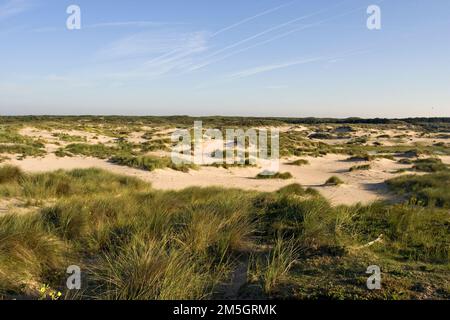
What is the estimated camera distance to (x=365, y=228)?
6.95 metres

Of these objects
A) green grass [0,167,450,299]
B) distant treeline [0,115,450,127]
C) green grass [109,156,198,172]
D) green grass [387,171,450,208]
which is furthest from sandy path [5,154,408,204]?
distant treeline [0,115,450,127]

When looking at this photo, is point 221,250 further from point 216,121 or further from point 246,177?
point 216,121

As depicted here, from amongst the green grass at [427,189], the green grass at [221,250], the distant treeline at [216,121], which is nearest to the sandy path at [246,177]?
the green grass at [427,189]

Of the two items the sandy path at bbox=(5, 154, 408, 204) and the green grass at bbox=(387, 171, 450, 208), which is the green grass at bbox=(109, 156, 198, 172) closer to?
the sandy path at bbox=(5, 154, 408, 204)

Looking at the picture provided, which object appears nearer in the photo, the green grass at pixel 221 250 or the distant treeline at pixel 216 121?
the green grass at pixel 221 250

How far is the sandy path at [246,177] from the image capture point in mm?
16339

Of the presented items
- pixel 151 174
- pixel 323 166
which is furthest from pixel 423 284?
pixel 323 166

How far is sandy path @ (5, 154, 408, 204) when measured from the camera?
1634 centimetres

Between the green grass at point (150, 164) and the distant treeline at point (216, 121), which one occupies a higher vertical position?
the distant treeline at point (216, 121)

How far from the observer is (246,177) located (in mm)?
20594

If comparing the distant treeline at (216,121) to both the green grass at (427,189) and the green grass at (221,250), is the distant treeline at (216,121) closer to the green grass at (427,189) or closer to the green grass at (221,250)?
the green grass at (427,189)

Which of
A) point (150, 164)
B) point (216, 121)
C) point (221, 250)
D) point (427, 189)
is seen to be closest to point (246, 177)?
point (150, 164)
